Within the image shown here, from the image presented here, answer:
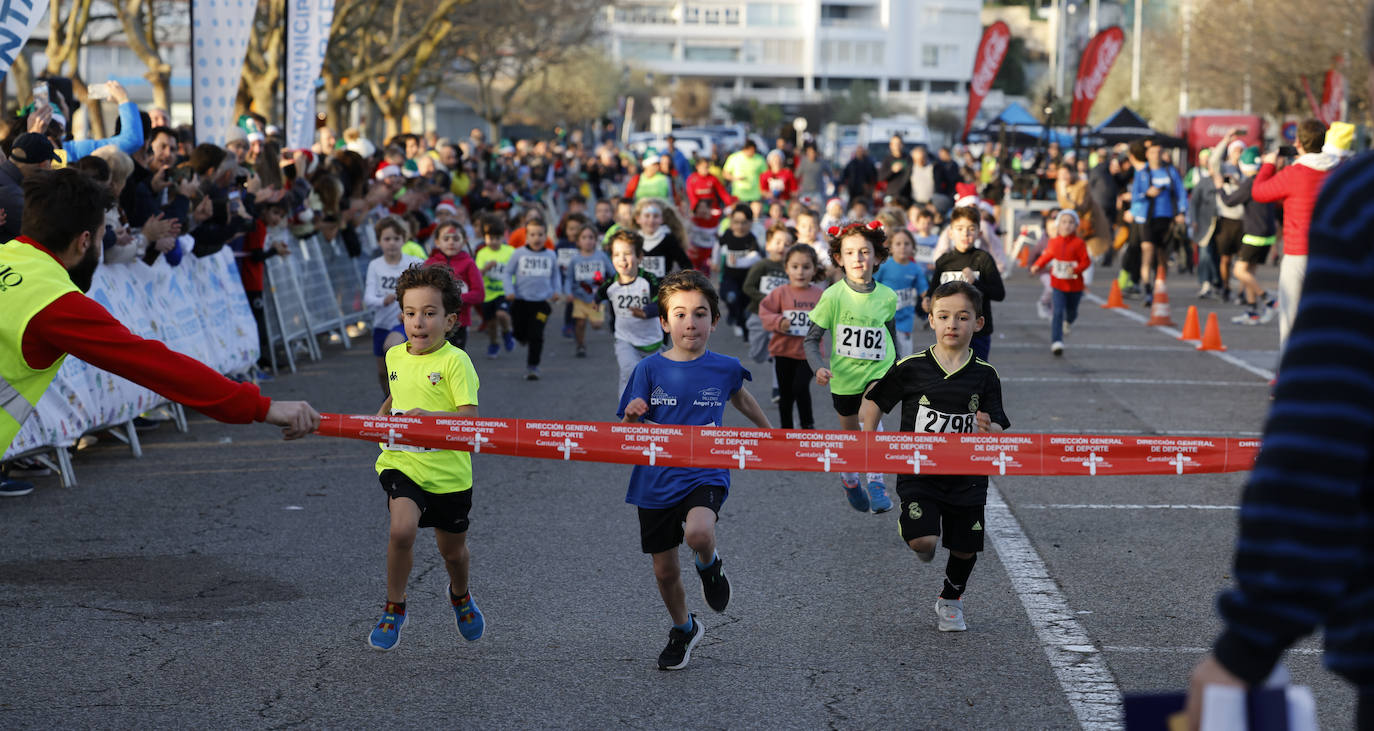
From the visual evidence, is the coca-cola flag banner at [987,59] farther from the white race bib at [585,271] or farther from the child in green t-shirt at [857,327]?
the child in green t-shirt at [857,327]

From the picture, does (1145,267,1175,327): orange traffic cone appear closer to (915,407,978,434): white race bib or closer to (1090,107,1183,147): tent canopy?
(915,407,978,434): white race bib

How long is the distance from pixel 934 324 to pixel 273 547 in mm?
3233

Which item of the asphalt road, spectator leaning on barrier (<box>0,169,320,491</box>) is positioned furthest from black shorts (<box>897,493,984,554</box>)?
spectator leaning on barrier (<box>0,169,320,491</box>)

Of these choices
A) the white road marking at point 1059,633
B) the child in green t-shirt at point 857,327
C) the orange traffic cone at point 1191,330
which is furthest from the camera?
the orange traffic cone at point 1191,330

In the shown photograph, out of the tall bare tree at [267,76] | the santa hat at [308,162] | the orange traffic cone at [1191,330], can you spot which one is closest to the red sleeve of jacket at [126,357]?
the santa hat at [308,162]

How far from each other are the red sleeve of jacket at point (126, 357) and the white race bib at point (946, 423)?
265 centimetres

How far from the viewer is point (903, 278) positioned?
10672 millimetres

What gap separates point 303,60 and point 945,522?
14.0 metres

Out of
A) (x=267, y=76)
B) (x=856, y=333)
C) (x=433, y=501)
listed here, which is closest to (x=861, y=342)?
(x=856, y=333)

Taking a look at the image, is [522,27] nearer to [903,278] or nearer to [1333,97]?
[1333,97]

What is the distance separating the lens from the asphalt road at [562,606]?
5.07 meters

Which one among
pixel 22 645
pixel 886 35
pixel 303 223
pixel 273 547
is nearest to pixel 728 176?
pixel 303 223

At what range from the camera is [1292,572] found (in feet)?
7.06

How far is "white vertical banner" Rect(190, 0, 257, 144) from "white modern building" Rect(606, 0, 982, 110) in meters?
118
